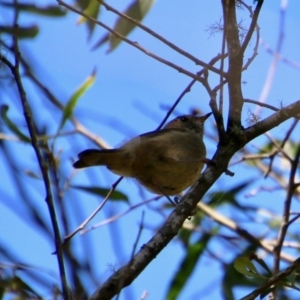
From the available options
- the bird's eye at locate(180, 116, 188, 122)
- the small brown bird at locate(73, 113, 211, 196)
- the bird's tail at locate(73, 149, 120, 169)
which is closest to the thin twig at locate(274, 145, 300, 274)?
the small brown bird at locate(73, 113, 211, 196)

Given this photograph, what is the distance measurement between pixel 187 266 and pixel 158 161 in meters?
0.90

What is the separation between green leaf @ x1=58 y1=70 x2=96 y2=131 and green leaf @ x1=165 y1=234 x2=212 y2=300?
1.23 meters

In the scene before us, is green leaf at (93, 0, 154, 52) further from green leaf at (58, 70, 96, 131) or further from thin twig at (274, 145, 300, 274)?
thin twig at (274, 145, 300, 274)

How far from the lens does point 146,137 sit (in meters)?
4.14

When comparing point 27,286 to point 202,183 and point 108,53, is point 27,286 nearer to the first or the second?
point 202,183

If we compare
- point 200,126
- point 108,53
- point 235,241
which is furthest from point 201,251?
point 108,53

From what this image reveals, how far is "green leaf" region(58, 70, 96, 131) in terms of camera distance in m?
3.93

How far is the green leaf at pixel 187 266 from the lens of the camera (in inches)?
169

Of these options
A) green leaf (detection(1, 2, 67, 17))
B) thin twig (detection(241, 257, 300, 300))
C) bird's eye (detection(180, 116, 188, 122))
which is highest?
bird's eye (detection(180, 116, 188, 122))

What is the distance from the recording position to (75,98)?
4.00 m

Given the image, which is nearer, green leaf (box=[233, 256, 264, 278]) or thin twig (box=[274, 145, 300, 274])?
green leaf (box=[233, 256, 264, 278])

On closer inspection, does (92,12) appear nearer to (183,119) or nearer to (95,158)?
(95,158)

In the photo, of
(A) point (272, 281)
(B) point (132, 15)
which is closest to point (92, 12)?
(B) point (132, 15)

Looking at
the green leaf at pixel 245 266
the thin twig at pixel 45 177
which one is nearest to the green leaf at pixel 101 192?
the green leaf at pixel 245 266
